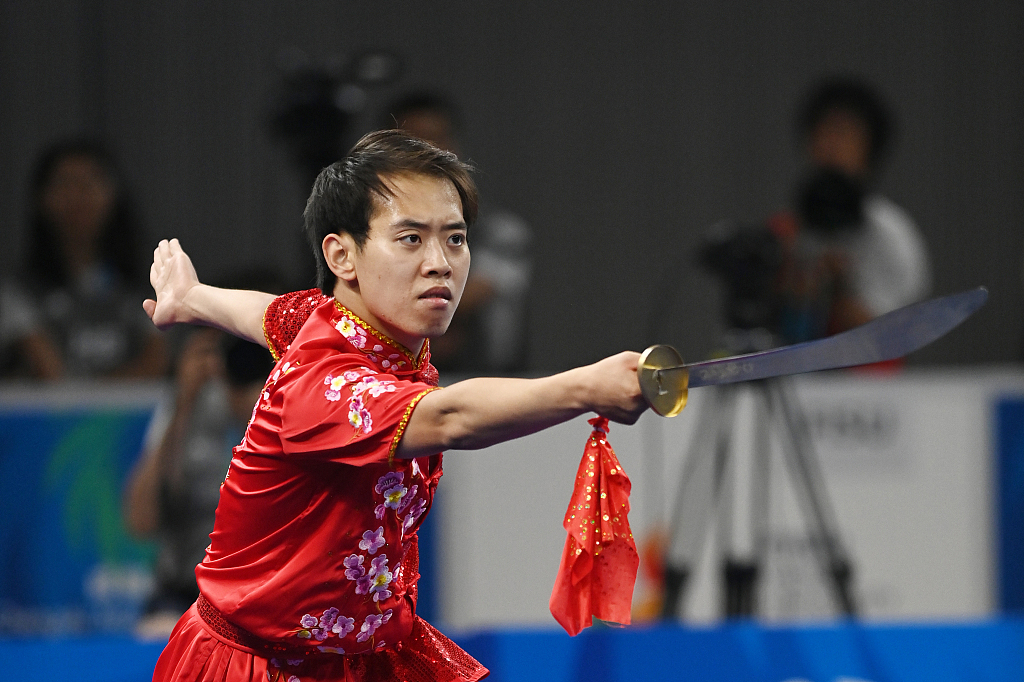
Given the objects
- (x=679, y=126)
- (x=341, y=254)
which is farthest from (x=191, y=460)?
(x=679, y=126)

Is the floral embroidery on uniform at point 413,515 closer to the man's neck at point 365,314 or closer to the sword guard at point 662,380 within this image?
the man's neck at point 365,314

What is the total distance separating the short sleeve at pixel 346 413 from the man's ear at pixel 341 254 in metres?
0.16

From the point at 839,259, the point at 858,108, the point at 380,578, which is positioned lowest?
the point at 380,578

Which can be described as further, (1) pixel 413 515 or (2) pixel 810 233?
(2) pixel 810 233

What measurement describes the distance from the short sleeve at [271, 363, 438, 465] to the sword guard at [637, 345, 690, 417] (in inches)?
11.6

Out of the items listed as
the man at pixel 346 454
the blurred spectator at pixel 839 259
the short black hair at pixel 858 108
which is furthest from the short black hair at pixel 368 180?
the short black hair at pixel 858 108

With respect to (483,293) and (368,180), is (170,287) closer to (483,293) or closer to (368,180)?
(368,180)

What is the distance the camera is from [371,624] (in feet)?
5.43

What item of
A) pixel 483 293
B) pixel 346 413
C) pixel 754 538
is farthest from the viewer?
pixel 483 293

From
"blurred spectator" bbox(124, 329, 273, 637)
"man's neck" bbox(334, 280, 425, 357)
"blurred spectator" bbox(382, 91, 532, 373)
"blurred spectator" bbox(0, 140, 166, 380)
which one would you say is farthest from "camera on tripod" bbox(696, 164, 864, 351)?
"man's neck" bbox(334, 280, 425, 357)

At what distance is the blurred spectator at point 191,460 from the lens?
3377 millimetres

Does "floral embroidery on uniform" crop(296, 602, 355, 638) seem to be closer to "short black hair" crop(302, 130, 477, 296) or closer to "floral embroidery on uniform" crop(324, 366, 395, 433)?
"floral embroidery on uniform" crop(324, 366, 395, 433)

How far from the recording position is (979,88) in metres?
6.04

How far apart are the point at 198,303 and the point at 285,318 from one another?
22 cm
